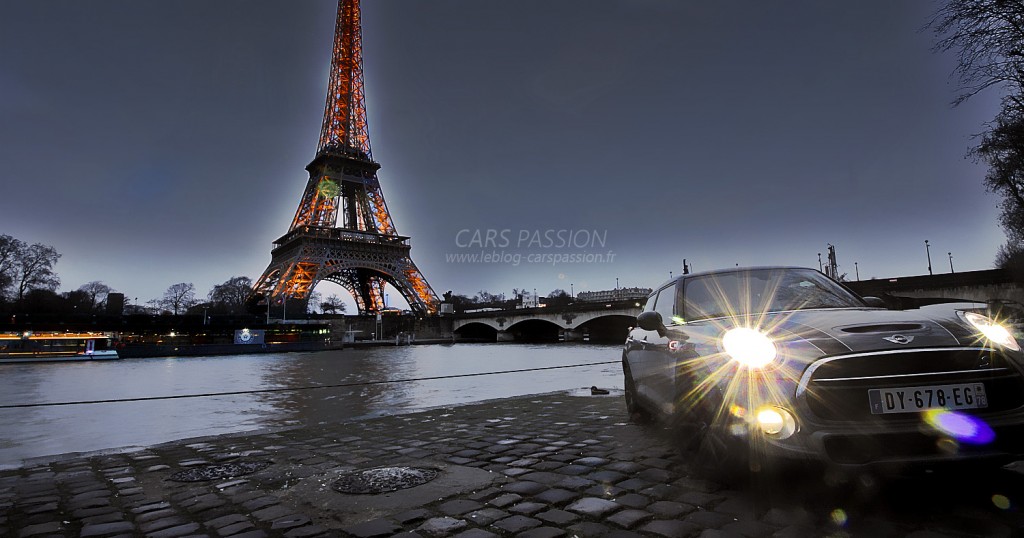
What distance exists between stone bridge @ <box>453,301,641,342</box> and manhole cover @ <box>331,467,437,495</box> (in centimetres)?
4679

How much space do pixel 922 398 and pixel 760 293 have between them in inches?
69.0

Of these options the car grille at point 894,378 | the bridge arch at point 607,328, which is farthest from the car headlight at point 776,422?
the bridge arch at point 607,328

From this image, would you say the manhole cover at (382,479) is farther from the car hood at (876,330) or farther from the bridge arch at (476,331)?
the bridge arch at (476,331)

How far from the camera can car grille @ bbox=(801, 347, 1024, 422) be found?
2.68 meters

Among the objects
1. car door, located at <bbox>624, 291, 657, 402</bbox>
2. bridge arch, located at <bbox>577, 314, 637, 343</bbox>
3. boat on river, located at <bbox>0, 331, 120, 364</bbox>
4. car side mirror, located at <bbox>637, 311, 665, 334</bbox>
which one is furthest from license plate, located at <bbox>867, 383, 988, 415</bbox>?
bridge arch, located at <bbox>577, 314, 637, 343</bbox>

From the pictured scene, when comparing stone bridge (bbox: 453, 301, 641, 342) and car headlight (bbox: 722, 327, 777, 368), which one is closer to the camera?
car headlight (bbox: 722, 327, 777, 368)

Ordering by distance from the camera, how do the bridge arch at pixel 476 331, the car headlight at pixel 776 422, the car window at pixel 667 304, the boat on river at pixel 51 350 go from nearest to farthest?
the car headlight at pixel 776 422
the car window at pixel 667 304
the boat on river at pixel 51 350
the bridge arch at pixel 476 331

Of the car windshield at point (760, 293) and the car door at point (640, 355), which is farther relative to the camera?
the car door at point (640, 355)

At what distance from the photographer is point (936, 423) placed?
2.63 metres

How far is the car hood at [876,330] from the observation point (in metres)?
2.77

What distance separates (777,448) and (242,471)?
13.2 feet

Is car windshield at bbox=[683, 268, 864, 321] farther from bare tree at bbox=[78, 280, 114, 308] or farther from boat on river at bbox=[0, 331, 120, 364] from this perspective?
bare tree at bbox=[78, 280, 114, 308]

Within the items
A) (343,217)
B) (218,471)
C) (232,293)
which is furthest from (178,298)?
(218,471)

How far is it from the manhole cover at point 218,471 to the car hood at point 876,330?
13.8 feet
